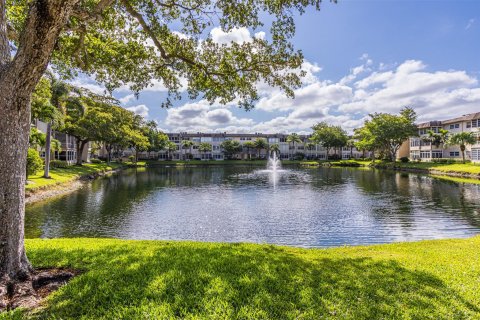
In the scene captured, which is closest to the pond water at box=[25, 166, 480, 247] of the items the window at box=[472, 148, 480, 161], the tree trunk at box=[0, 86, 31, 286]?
the tree trunk at box=[0, 86, 31, 286]

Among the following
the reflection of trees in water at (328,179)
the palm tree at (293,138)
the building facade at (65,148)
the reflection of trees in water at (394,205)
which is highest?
the palm tree at (293,138)

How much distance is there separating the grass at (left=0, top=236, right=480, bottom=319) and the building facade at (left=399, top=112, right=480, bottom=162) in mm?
68625

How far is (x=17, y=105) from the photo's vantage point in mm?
5348

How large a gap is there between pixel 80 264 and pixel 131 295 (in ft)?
8.51

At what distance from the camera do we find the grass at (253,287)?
4688 millimetres

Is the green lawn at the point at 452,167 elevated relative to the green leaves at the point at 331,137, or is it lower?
lower

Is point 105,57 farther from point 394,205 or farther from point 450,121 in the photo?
point 450,121

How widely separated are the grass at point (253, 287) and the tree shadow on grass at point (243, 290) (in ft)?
0.06

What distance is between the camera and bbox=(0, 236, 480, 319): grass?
185 inches

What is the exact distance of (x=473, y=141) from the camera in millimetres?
56688

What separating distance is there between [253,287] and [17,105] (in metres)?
5.60

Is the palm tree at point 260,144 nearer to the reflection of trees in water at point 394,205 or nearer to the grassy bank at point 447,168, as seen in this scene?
the grassy bank at point 447,168

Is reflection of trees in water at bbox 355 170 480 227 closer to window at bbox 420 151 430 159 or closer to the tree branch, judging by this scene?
the tree branch

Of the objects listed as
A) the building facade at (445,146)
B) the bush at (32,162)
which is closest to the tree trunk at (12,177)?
the bush at (32,162)
